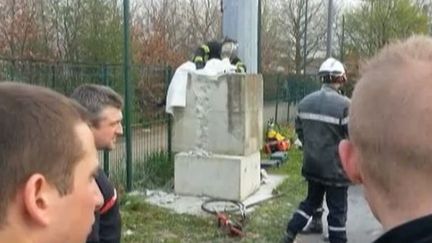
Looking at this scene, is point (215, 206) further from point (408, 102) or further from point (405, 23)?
point (405, 23)

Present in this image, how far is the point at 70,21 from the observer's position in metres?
15.6

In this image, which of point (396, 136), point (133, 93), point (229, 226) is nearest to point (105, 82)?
point (133, 93)

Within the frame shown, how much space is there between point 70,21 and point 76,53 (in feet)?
3.43

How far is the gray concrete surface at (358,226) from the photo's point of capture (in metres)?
7.55

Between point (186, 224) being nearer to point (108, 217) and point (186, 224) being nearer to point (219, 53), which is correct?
point (219, 53)

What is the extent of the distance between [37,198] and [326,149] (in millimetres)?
5508

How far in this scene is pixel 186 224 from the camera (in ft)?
25.3

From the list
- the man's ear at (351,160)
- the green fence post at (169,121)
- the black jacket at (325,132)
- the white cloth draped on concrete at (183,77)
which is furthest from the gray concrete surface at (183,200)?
the man's ear at (351,160)

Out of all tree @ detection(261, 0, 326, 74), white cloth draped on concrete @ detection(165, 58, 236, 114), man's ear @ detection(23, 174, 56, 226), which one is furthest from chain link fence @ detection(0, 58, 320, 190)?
tree @ detection(261, 0, 326, 74)

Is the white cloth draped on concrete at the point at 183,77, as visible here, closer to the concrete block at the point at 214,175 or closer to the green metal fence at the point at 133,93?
the green metal fence at the point at 133,93

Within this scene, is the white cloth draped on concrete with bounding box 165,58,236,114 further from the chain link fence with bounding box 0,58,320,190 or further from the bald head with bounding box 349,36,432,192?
the bald head with bounding box 349,36,432,192

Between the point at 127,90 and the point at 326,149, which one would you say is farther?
the point at 127,90

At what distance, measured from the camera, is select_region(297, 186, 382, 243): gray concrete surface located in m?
7.55

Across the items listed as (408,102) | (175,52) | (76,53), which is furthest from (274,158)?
(408,102)
